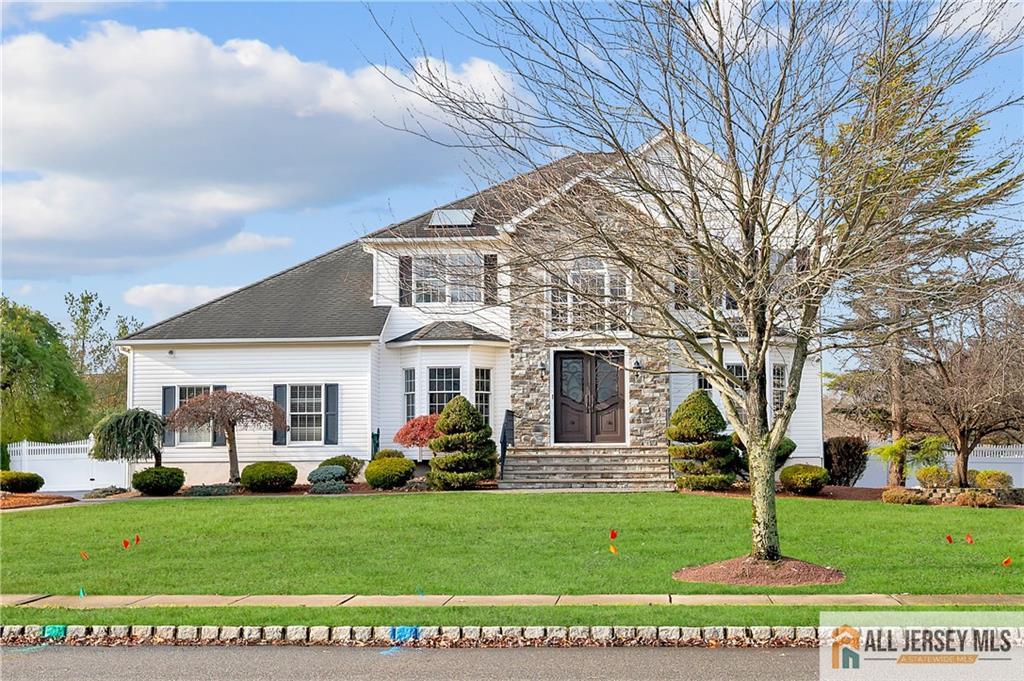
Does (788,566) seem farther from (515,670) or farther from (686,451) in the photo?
(686,451)

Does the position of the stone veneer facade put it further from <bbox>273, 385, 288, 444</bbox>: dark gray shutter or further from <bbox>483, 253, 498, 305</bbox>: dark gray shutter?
<bbox>483, 253, 498, 305</bbox>: dark gray shutter

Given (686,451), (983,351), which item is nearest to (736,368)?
(686,451)

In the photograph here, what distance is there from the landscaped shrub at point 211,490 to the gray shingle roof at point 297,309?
3985 millimetres

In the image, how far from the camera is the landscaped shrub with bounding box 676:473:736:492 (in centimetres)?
2233

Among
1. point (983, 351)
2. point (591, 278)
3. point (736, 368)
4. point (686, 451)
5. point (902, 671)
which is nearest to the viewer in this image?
point (902, 671)

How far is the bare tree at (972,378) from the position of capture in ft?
68.4

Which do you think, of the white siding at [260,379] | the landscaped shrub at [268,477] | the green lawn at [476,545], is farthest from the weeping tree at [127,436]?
the green lawn at [476,545]

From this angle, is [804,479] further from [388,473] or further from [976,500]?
[388,473]

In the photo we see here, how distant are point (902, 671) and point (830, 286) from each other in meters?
4.61

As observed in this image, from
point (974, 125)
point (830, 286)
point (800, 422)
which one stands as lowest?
point (800, 422)

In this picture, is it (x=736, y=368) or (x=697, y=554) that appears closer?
(x=697, y=554)

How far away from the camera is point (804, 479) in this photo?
22391 mm

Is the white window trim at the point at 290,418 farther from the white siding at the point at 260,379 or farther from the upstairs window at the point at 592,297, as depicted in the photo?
the upstairs window at the point at 592,297

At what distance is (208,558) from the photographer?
14.4 metres
